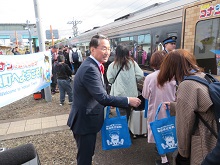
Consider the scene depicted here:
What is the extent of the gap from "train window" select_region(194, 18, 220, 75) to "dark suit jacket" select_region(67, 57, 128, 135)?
204 cm

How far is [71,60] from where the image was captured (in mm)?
10359

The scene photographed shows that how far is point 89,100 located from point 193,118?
1.00m

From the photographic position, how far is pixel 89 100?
1.94 meters

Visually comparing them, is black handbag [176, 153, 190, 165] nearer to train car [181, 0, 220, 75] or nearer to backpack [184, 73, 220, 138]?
backpack [184, 73, 220, 138]

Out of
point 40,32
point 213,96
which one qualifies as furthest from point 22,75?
point 213,96

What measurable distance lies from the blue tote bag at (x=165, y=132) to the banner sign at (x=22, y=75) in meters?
3.42

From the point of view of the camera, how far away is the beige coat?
1.32m

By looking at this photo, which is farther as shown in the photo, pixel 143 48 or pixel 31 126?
pixel 143 48

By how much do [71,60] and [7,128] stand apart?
6427mm

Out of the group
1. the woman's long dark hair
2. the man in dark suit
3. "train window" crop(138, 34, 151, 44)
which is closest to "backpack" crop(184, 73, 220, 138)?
the man in dark suit

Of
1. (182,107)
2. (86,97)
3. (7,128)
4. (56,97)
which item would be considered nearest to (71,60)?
(56,97)

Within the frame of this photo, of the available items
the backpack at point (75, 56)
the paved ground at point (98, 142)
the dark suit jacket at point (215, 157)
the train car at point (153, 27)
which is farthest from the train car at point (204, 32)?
the backpack at point (75, 56)

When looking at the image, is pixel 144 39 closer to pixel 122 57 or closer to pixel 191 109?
pixel 122 57

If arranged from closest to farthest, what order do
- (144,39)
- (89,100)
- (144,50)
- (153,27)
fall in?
1. (89,100)
2. (153,27)
3. (144,39)
4. (144,50)
